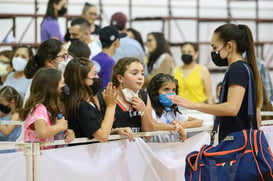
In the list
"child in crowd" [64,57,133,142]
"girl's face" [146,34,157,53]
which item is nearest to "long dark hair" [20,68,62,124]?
"child in crowd" [64,57,133,142]

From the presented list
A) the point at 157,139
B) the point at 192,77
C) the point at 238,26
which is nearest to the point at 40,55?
the point at 157,139

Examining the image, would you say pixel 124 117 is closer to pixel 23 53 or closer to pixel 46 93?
pixel 46 93

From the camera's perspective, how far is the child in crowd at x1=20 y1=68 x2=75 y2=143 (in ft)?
12.1

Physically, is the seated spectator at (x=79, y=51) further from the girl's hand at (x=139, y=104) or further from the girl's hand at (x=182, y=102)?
the girl's hand at (x=182, y=102)

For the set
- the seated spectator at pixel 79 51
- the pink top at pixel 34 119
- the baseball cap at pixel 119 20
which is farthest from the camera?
the baseball cap at pixel 119 20

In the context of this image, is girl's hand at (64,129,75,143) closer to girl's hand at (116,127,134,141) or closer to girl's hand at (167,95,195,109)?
girl's hand at (116,127,134,141)

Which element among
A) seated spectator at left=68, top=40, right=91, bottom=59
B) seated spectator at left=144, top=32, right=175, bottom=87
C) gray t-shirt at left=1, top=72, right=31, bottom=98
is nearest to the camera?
seated spectator at left=68, top=40, right=91, bottom=59

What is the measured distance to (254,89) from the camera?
12.4 feet

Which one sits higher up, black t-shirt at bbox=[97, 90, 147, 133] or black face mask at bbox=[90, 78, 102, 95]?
black face mask at bbox=[90, 78, 102, 95]

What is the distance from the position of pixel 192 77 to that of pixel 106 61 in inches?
85.4

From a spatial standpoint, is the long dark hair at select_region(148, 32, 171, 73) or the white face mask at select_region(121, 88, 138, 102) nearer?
the white face mask at select_region(121, 88, 138, 102)

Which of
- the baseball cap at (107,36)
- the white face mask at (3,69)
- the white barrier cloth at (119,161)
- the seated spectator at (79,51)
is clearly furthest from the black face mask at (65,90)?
the white face mask at (3,69)

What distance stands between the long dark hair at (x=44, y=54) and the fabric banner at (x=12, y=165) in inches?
63.1

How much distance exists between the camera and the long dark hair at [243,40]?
12.6 feet
